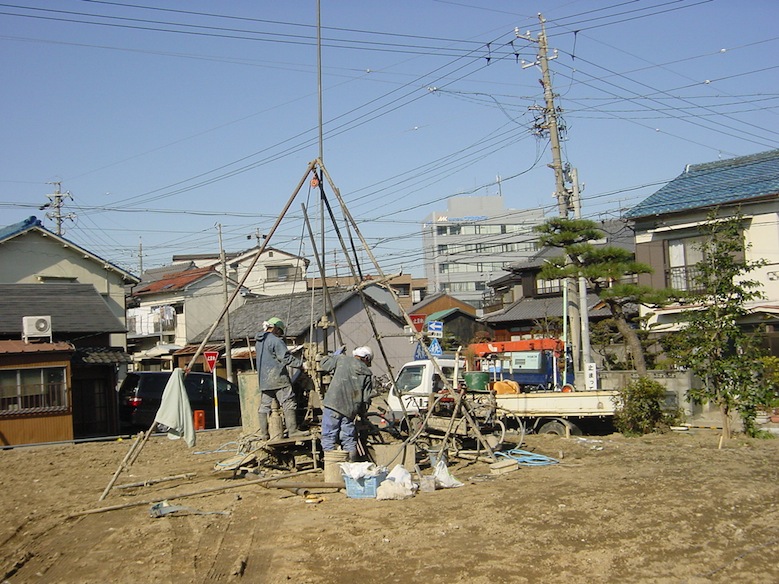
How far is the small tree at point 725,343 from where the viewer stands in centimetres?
1352

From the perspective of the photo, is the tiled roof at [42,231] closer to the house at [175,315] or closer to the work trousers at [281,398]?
the house at [175,315]

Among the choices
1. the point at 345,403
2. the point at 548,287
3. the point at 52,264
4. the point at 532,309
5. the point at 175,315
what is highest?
the point at 52,264

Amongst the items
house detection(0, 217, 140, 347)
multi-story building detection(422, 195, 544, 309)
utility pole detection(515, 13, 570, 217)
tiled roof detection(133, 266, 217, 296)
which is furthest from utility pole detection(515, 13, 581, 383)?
multi-story building detection(422, 195, 544, 309)

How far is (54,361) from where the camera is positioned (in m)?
18.3

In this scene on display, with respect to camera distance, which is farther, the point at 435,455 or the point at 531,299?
the point at 531,299

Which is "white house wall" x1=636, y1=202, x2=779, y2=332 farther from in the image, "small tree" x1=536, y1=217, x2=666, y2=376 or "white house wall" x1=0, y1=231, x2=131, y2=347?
"white house wall" x1=0, y1=231, x2=131, y2=347

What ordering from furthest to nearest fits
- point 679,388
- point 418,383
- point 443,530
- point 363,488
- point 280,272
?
point 280,272, point 679,388, point 418,383, point 363,488, point 443,530

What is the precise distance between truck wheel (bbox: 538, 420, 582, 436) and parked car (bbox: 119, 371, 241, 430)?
28.5 feet

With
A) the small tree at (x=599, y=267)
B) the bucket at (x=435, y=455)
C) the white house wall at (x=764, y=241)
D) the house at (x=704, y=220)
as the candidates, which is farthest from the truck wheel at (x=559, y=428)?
the house at (x=704, y=220)

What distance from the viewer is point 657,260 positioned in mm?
25750

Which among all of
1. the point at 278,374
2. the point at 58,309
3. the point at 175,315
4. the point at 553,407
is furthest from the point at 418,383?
the point at 175,315

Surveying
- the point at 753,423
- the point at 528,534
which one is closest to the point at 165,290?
the point at 753,423

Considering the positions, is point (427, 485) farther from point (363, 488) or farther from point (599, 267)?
point (599, 267)

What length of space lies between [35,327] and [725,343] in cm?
1490
